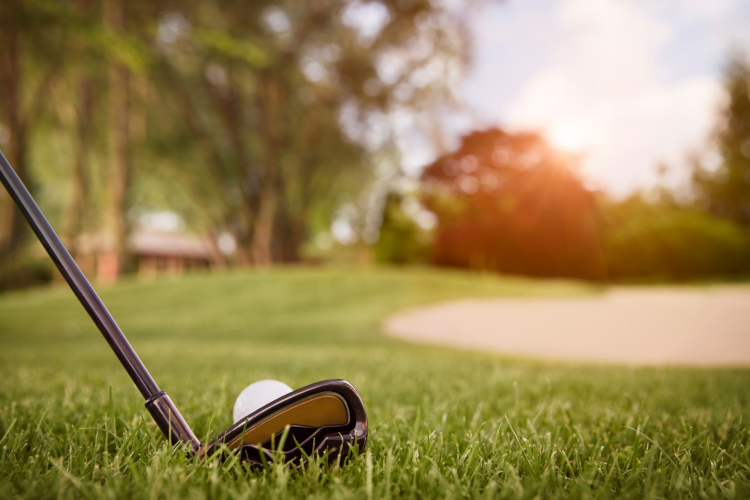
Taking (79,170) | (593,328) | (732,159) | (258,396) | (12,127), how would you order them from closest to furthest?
(258,396)
(12,127)
(593,328)
(79,170)
(732,159)

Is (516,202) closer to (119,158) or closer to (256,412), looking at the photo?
(119,158)

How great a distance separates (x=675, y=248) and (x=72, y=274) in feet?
78.6

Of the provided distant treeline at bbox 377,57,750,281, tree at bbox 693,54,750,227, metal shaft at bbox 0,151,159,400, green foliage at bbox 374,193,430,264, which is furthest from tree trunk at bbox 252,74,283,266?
tree at bbox 693,54,750,227

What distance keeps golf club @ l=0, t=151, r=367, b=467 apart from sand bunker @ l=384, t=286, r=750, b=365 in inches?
243

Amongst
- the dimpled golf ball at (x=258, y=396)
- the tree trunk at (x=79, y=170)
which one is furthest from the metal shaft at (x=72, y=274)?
the tree trunk at (x=79, y=170)

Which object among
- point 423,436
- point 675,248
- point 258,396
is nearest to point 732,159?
point 675,248

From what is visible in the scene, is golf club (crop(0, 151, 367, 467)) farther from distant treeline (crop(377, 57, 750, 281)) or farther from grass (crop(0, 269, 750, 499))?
distant treeline (crop(377, 57, 750, 281))

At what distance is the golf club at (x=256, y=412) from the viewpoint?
2.65 feet

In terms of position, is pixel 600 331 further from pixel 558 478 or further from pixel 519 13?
pixel 519 13

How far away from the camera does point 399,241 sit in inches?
895

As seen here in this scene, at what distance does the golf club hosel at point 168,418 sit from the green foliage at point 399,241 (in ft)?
70.4

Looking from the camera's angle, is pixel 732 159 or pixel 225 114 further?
pixel 732 159

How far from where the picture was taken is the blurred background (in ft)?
33.3

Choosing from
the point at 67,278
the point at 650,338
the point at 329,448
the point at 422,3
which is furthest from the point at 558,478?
the point at 422,3
